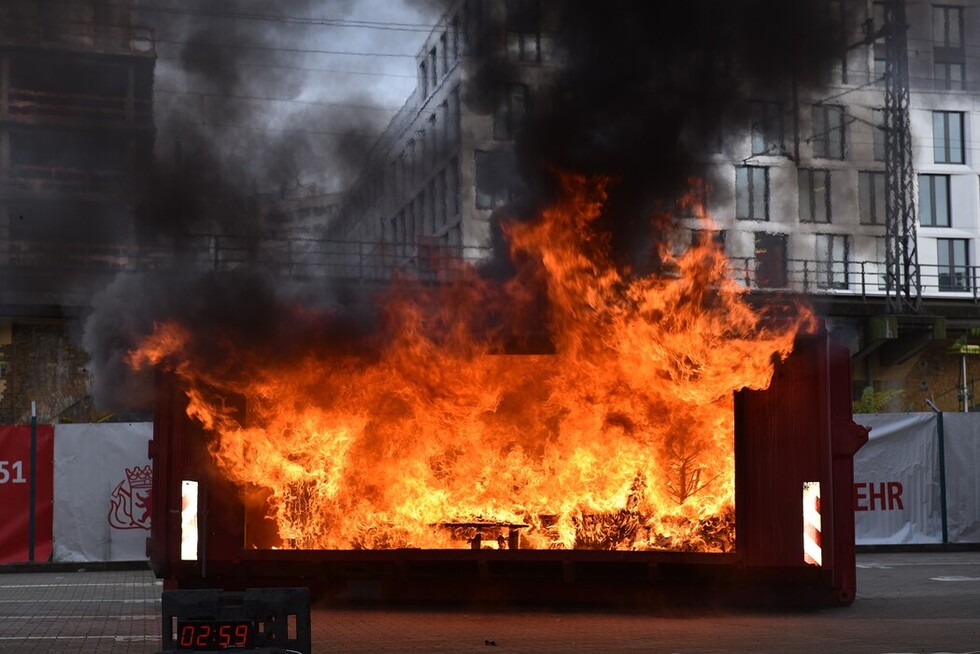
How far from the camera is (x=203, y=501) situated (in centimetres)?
1073

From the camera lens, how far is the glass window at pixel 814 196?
16.5 m

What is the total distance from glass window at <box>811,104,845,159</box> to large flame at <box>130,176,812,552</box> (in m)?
3.13

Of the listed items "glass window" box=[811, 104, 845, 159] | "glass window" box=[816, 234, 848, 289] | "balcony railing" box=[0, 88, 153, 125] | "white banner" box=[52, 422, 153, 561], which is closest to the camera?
"balcony railing" box=[0, 88, 153, 125]

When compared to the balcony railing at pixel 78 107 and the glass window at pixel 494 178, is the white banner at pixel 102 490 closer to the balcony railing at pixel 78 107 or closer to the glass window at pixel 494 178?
the balcony railing at pixel 78 107

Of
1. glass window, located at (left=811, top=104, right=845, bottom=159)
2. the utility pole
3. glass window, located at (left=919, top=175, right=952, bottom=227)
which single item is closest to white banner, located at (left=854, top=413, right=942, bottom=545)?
glass window, located at (left=811, top=104, right=845, bottom=159)

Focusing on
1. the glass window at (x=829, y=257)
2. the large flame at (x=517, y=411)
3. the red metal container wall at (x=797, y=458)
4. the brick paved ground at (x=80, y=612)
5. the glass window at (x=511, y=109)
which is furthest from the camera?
the glass window at (x=829, y=257)

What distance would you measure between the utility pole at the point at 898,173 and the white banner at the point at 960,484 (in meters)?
4.87

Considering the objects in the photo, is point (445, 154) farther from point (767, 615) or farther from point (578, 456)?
point (767, 615)

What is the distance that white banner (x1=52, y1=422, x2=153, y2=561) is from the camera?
17.2m

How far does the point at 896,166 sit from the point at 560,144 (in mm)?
19001

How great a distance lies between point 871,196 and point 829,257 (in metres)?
6.35

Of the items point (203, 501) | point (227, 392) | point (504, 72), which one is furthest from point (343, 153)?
point (203, 501)

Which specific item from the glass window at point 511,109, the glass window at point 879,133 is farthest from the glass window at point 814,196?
the glass window at point 511,109

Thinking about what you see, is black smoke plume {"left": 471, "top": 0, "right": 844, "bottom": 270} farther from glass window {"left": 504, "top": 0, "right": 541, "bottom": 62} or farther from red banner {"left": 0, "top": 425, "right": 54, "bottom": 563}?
red banner {"left": 0, "top": 425, "right": 54, "bottom": 563}
